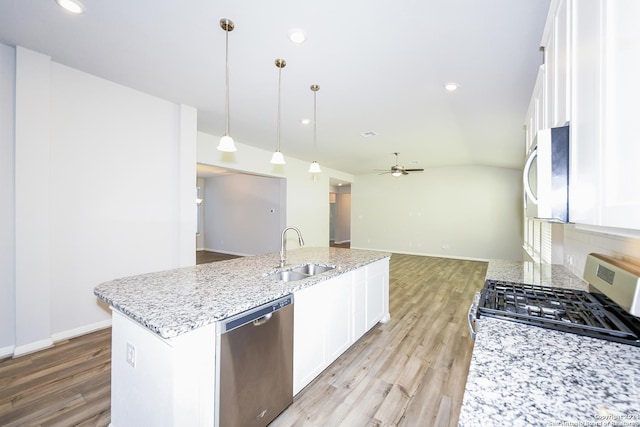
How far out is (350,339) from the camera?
2576mm

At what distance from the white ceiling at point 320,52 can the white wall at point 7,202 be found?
0.30 metres

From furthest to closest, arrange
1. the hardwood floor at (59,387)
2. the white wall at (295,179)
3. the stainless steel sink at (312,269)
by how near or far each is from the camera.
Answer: the white wall at (295,179), the stainless steel sink at (312,269), the hardwood floor at (59,387)

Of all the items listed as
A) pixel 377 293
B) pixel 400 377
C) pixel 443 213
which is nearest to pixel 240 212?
pixel 377 293

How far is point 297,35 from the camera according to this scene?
2127 mm

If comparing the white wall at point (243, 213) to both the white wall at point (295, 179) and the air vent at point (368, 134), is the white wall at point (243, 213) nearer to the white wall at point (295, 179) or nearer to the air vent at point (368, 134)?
the white wall at point (295, 179)

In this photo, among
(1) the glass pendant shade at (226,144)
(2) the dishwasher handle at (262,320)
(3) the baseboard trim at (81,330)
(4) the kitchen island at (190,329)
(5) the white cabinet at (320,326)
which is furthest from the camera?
(3) the baseboard trim at (81,330)

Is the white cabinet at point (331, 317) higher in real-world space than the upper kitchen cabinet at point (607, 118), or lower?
lower

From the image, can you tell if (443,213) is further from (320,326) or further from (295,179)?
(320,326)

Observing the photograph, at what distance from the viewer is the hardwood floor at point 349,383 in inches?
71.3

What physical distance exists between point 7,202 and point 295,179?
5.03 m

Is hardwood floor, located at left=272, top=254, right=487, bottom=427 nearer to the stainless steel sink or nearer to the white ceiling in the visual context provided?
the stainless steel sink

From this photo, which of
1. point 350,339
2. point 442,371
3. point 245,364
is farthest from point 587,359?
point 350,339

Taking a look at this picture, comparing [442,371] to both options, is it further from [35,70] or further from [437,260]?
[437,260]

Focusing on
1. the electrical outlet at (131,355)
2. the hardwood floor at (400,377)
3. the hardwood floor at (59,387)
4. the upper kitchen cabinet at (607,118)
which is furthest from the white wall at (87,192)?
the upper kitchen cabinet at (607,118)
